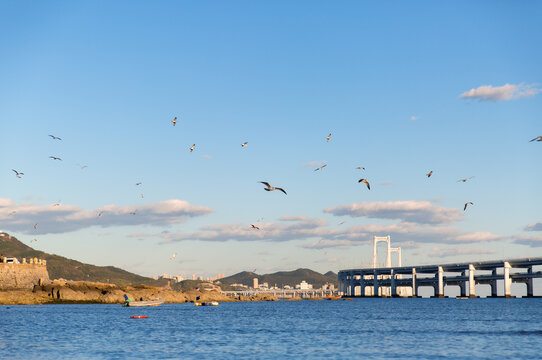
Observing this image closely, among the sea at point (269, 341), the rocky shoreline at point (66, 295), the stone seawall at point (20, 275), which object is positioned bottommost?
the sea at point (269, 341)

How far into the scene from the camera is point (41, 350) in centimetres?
5659

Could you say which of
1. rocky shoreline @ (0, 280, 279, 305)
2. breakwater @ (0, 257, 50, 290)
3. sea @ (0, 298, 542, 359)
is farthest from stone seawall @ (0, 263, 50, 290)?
sea @ (0, 298, 542, 359)

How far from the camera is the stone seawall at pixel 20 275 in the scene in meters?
164

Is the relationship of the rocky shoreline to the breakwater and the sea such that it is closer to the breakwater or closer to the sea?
the breakwater

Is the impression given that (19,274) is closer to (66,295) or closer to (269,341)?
(66,295)

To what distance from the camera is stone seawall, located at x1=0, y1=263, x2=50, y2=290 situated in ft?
539

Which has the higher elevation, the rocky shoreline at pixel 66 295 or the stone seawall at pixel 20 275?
the stone seawall at pixel 20 275

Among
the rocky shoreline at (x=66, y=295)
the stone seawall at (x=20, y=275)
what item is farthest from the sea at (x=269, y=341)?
the stone seawall at (x=20, y=275)

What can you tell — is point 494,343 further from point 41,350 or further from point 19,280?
point 19,280

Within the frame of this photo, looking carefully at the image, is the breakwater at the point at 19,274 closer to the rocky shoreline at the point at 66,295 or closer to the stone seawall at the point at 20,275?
the stone seawall at the point at 20,275

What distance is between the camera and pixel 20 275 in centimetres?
16900

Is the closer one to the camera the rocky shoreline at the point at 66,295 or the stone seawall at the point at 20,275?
the rocky shoreline at the point at 66,295

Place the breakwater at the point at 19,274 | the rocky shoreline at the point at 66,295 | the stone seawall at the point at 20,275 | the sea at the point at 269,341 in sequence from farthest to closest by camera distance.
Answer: the breakwater at the point at 19,274
the stone seawall at the point at 20,275
the rocky shoreline at the point at 66,295
the sea at the point at 269,341

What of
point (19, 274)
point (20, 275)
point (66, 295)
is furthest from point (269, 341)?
point (66, 295)
